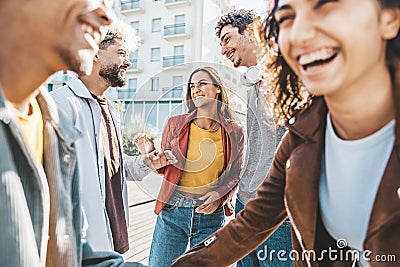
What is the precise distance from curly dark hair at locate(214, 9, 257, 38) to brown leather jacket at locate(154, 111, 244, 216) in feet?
1.64

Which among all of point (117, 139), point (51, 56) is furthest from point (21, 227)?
point (117, 139)

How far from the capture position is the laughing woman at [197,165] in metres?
1.80

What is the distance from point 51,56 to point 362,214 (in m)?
0.78

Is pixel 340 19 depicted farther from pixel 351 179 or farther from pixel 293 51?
pixel 351 179

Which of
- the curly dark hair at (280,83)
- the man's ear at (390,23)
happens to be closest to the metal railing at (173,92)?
the curly dark hair at (280,83)

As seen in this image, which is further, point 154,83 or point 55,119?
point 154,83

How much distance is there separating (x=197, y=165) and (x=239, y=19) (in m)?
0.79

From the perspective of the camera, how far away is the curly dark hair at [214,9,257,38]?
6.33 ft

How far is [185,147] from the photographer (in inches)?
71.1

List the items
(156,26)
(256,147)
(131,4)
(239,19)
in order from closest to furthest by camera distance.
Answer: (256,147)
(239,19)
(156,26)
(131,4)

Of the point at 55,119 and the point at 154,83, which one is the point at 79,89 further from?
the point at 55,119

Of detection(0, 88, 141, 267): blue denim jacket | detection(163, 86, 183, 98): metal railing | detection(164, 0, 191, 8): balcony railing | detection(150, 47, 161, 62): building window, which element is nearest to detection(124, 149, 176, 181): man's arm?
detection(163, 86, 183, 98): metal railing

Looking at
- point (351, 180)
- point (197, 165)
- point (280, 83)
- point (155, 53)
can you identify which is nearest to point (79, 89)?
point (197, 165)

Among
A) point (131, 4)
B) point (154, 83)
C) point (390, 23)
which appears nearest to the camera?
point (390, 23)
